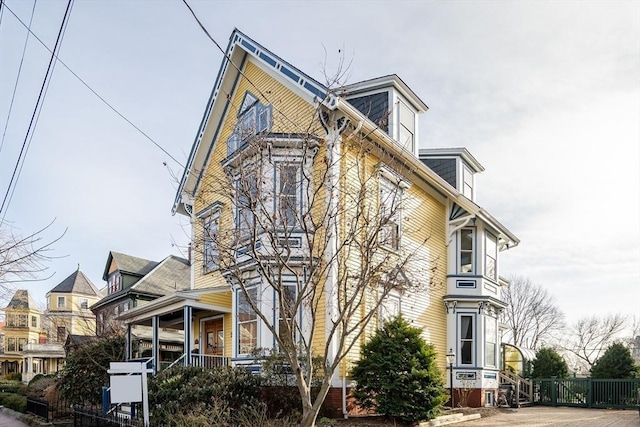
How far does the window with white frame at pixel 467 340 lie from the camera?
20125 millimetres

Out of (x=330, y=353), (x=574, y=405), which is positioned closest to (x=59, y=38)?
(x=330, y=353)

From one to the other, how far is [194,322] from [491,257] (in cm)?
1192

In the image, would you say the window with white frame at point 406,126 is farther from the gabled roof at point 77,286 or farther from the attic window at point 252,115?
the gabled roof at point 77,286

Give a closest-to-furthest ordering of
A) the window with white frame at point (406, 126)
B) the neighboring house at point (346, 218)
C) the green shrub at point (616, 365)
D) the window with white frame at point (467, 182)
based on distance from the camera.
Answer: the neighboring house at point (346, 218)
the window with white frame at point (406, 126)
the window with white frame at point (467, 182)
the green shrub at point (616, 365)

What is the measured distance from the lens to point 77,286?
6788cm

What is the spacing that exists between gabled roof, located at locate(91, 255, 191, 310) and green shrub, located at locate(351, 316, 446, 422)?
22595mm

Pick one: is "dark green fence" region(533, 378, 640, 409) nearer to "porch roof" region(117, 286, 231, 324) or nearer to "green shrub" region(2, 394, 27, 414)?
"porch roof" region(117, 286, 231, 324)

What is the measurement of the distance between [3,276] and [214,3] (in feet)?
31.6

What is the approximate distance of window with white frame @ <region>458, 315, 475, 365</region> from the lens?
2012 cm

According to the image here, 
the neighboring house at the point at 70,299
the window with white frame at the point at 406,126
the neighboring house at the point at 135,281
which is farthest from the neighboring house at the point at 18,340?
the window with white frame at the point at 406,126

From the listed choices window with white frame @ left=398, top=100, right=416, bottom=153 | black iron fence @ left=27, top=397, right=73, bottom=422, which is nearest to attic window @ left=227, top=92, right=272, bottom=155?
window with white frame @ left=398, top=100, right=416, bottom=153

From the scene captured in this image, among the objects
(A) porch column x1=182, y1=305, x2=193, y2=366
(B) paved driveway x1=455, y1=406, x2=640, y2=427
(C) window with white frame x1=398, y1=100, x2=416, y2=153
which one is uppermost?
(C) window with white frame x1=398, y1=100, x2=416, y2=153

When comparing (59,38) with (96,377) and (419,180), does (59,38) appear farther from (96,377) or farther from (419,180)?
(96,377)

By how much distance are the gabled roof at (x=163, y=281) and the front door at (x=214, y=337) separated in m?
14.6
